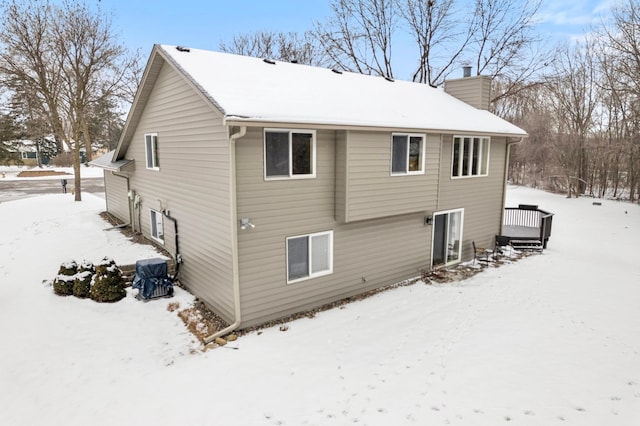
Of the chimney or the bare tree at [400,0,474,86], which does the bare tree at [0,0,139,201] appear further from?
the chimney

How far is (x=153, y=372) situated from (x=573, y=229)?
63.1 feet

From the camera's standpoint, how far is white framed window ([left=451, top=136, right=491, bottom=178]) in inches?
457

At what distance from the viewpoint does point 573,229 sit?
17906 mm

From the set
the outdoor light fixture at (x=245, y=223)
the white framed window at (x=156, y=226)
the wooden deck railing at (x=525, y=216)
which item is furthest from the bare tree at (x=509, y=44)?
the outdoor light fixture at (x=245, y=223)

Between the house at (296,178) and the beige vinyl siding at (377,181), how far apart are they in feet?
0.10

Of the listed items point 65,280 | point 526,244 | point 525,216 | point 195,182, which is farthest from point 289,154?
point 525,216

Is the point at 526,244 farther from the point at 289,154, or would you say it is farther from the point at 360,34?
the point at 360,34

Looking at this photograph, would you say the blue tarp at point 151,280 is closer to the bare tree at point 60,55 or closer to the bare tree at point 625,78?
the bare tree at point 60,55

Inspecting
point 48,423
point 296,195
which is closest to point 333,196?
point 296,195

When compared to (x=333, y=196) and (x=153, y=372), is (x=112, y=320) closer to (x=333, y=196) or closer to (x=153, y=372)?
(x=153, y=372)

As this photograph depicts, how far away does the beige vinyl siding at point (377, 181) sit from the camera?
28.1ft

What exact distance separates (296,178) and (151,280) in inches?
179

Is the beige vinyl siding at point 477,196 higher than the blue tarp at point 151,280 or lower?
higher

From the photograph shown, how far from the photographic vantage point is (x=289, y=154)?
7.91 m
